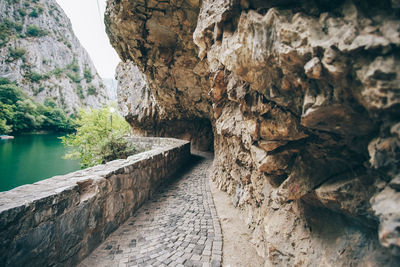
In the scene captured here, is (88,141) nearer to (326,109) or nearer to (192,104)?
(192,104)

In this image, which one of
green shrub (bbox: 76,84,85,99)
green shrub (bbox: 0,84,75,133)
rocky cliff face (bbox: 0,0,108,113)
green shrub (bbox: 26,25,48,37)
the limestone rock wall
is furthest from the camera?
green shrub (bbox: 76,84,85,99)

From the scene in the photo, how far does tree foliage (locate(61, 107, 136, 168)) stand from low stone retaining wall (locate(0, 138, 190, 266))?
4401mm

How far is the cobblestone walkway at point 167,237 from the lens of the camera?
8.14ft

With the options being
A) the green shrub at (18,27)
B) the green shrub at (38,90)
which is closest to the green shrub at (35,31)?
the green shrub at (18,27)

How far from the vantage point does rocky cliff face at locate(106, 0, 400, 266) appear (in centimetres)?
111

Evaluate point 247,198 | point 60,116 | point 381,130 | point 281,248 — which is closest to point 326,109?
point 381,130

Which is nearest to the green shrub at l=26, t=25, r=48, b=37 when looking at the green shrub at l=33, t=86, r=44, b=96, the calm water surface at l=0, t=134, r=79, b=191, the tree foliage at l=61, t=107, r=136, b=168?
the green shrub at l=33, t=86, r=44, b=96

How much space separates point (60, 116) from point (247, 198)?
47356 millimetres

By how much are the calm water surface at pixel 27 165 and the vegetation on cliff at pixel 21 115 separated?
5.09m

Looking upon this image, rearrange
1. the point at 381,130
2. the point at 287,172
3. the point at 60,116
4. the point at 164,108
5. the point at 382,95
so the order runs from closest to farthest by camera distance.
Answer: the point at 382,95
the point at 381,130
the point at 287,172
the point at 164,108
the point at 60,116

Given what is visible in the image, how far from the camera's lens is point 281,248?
2213mm

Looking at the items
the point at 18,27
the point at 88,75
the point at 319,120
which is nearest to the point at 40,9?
the point at 18,27

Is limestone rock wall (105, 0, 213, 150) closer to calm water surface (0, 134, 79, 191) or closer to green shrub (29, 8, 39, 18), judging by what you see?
calm water surface (0, 134, 79, 191)

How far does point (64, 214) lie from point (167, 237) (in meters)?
1.57
